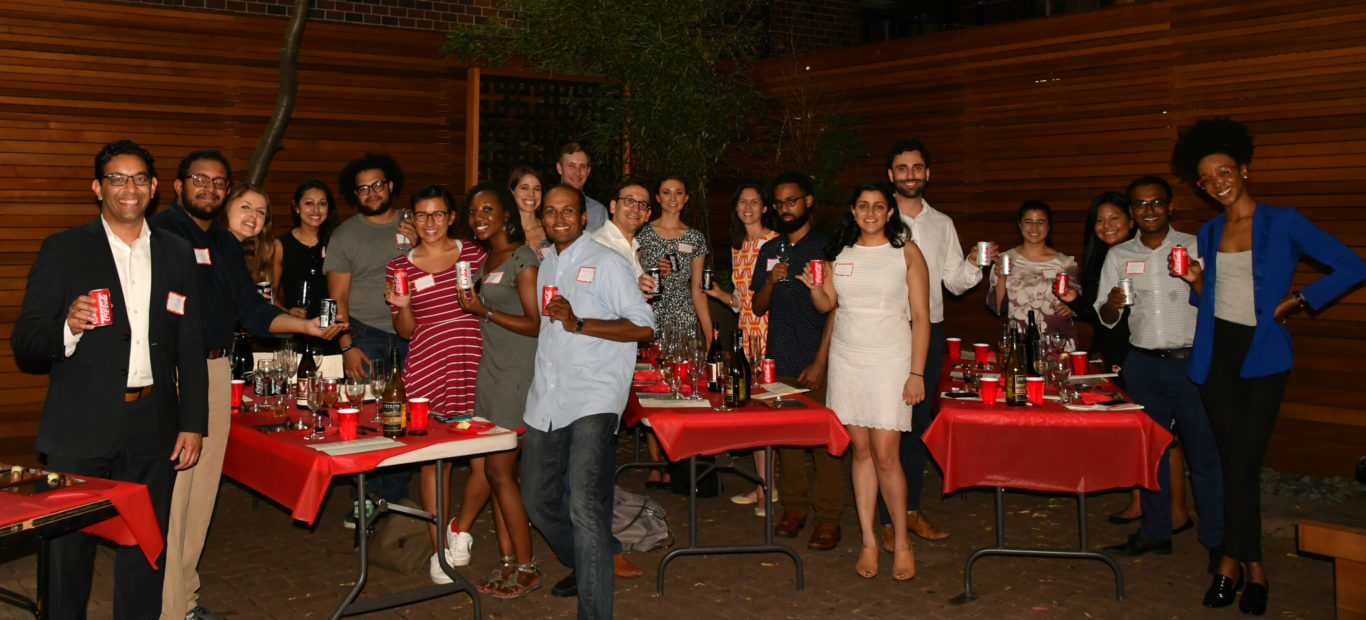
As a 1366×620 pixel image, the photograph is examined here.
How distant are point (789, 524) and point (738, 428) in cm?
126

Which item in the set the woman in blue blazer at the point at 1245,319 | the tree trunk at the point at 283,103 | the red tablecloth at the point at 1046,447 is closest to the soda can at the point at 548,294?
the red tablecloth at the point at 1046,447

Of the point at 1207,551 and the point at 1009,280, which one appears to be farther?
the point at 1009,280

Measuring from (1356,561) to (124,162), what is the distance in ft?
15.1

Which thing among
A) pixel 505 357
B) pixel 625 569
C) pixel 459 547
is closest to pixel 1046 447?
pixel 625 569

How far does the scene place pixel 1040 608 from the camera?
14.1ft

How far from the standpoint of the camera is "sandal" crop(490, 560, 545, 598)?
4410 mm

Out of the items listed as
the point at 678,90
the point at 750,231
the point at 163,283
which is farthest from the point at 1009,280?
the point at 163,283

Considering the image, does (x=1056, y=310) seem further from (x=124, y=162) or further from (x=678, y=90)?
(x=124, y=162)

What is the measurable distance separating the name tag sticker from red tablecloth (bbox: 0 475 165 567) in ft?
1.99

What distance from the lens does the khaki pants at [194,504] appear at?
3.81 meters

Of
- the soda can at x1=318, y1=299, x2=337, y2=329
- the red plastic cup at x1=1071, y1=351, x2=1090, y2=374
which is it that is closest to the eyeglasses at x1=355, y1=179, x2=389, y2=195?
the soda can at x1=318, y1=299, x2=337, y2=329

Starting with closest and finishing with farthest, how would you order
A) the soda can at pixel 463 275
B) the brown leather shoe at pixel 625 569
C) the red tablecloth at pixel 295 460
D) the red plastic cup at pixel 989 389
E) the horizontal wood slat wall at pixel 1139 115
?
the red tablecloth at pixel 295 460, the soda can at pixel 463 275, the red plastic cup at pixel 989 389, the brown leather shoe at pixel 625 569, the horizontal wood slat wall at pixel 1139 115

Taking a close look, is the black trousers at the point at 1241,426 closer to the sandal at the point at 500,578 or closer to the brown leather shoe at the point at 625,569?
the brown leather shoe at the point at 625,569

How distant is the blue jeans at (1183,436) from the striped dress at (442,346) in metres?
3.19
